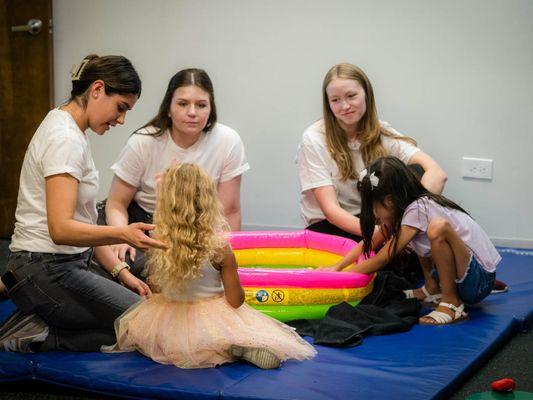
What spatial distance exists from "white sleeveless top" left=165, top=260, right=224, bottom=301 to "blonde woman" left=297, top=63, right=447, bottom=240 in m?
1.22

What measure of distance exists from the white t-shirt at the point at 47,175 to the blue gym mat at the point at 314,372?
1.33 feet

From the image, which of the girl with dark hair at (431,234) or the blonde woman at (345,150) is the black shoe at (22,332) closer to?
the girl with dark hair at (431,234)

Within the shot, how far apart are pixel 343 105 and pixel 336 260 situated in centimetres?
74

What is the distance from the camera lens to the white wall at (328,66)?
504 cm

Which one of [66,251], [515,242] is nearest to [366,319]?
[66,251]

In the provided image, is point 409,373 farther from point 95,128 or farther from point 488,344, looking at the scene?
point 95,128

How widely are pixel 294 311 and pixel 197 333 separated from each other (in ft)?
2.03

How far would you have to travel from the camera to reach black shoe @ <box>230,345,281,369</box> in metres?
2.84

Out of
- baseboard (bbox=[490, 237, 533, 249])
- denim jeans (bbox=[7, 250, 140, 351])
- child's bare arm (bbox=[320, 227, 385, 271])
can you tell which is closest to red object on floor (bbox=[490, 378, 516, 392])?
Answer: child's bare arm (bbox=[320, 227, 385, 271])

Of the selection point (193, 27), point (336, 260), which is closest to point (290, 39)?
point (193, 27)

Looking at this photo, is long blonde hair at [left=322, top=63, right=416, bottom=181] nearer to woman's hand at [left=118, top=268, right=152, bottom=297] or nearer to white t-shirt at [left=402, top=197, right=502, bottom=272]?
white t-shirt at [left=402, top=197, right=502, bottom=272]

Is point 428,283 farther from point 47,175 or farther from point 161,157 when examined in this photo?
point 47,175

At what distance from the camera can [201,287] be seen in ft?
9.80

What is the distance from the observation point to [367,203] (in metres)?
3.53
